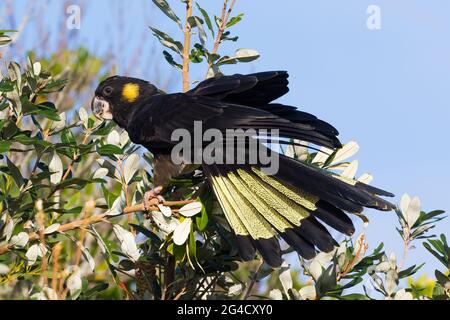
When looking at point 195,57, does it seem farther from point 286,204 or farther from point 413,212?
point 413,212

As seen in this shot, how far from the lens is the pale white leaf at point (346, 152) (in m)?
3.46

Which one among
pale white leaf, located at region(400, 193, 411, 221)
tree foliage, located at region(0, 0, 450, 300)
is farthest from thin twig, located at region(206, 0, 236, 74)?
pale white leaf, located at region(400, 193, 411, 221)

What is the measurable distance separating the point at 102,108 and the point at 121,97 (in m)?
0.18

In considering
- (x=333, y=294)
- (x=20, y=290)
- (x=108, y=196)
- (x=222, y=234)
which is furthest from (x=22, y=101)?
(x=333, y=294)

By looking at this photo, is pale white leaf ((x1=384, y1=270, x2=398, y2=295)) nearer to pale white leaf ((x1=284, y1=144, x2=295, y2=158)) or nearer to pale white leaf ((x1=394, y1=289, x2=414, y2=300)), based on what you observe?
pale white leaf ((x1=394, y1=289, x2=414, y2=300))

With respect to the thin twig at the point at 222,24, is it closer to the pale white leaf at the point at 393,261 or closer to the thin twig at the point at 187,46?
the thin twig at the point at 187,46

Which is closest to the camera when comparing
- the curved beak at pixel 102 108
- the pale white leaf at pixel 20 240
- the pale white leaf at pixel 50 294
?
the pale white leaf at pixel 50 294

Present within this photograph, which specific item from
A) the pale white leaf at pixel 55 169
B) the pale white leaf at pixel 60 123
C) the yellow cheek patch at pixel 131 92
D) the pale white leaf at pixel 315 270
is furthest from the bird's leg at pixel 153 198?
the yellow cheek patch at pixel 131 92

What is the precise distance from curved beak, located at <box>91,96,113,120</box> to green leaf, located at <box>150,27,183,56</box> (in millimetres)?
1006

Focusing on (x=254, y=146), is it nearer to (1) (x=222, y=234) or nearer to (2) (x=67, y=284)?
(1) (x=222, y=234)

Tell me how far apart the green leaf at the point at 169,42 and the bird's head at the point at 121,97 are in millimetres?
780

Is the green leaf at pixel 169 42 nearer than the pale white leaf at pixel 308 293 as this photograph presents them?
No

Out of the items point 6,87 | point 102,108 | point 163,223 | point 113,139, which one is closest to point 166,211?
point 163,223
